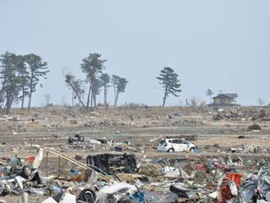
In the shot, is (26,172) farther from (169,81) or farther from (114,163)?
(169,81)

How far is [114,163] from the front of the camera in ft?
94.1

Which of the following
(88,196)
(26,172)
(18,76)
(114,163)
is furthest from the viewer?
(18,76)

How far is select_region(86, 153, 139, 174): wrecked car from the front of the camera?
1120 inches

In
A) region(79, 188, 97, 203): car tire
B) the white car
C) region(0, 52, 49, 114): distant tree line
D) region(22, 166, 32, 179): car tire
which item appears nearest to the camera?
region(79, 188, 97, 203): car tire

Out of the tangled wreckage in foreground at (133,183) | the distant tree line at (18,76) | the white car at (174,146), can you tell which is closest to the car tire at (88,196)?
the tangled wreckage in foreground at (133,183)

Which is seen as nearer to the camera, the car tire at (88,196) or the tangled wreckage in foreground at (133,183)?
the tangled wreckage in foreground at (133,183)

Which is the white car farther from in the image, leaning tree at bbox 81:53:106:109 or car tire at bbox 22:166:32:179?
leaning tree at bbox 81:53:106:109

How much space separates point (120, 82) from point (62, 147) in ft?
386

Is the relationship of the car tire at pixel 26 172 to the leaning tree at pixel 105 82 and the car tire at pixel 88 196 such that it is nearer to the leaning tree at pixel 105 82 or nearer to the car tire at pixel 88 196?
the car tire at pixel 88 196

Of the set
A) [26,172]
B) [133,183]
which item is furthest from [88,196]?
[26,172]

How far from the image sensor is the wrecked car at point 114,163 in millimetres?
28438

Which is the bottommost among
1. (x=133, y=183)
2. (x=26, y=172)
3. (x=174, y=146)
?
(x=133, y=183)

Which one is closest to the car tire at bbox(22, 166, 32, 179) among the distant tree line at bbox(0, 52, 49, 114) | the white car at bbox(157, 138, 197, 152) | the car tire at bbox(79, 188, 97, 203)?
the car tire at bbox(79, 188, 97, 203)

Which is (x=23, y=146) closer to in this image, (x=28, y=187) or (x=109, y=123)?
(x=28, y=187)
